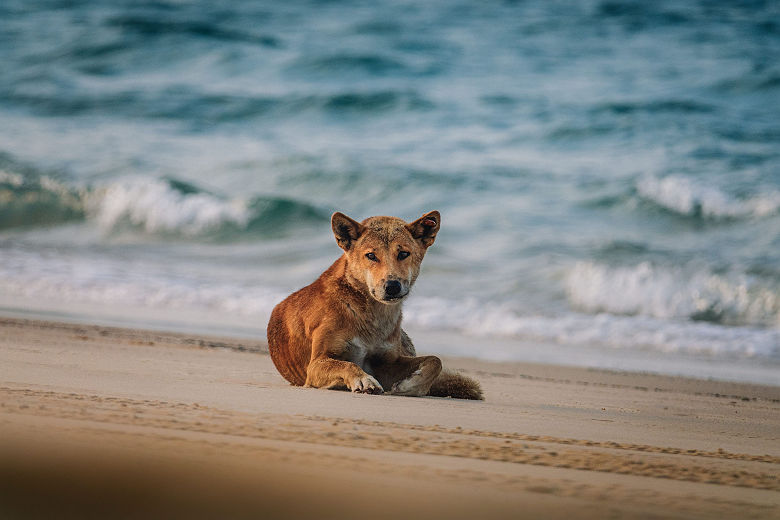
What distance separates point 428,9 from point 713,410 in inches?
940

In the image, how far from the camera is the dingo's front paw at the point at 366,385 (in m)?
5.63

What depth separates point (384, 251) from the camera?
5980 millimetres

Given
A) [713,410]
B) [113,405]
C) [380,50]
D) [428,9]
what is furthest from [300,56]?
[113,405]

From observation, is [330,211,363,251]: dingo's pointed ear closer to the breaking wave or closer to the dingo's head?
the dingo's head

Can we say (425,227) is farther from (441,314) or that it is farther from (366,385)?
(441,314)

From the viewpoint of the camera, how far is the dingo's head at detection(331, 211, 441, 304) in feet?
19.2

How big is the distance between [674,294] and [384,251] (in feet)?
31.1

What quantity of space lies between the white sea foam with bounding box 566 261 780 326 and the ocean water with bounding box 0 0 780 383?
4cm

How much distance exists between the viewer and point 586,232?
17.7 meters

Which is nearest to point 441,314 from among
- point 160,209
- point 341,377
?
point 341,377

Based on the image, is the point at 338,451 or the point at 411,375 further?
the point at 411,375

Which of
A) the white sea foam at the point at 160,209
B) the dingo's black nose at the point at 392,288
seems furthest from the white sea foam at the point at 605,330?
the white sea foam at the point at 160,209

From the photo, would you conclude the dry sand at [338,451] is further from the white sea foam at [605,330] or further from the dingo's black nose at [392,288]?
the white sea foam at [605,330]

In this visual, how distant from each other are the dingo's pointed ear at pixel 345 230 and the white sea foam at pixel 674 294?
8284 mm
